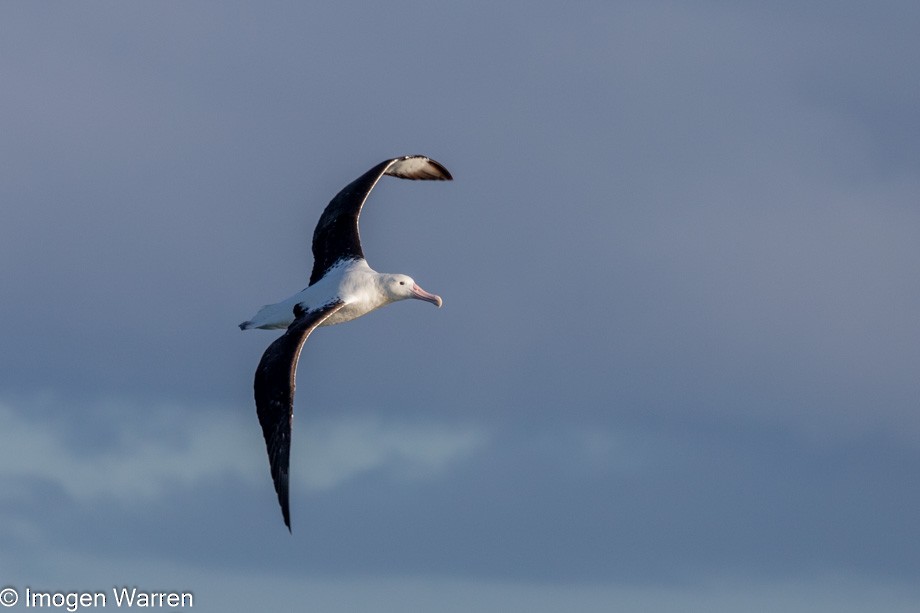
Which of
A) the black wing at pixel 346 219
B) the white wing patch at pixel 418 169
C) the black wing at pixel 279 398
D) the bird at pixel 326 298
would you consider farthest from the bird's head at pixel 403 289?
the white wing patch at pixel 418 169

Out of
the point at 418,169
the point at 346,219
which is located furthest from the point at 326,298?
the point at 418,169

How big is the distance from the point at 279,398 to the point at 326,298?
3277mm

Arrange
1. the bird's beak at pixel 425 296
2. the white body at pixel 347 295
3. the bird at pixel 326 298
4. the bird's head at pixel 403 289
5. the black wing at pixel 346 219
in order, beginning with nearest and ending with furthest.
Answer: the bird at pixel 326 298 → the white body at pixel 347 295 → the bird's head at pixel 403 289 → the bird's beak at pixel 425 296 → the black wing at pixel 346 219

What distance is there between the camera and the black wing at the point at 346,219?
3086cm

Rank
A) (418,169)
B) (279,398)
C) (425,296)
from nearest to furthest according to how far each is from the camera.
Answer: (279,398), (425,296), (418,169)

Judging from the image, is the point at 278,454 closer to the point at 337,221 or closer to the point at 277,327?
the point at 277,327

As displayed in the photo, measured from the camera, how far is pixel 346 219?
3128 cm

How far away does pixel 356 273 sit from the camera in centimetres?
2959

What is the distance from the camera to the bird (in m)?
25.7

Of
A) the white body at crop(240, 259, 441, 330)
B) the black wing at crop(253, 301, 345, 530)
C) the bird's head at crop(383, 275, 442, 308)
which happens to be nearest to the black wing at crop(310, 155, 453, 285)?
the white body at crop(240, 259, 441, 330)

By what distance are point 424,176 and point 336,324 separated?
4.95 meters

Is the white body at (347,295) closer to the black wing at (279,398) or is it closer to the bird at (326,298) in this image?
the bird at (326,298)

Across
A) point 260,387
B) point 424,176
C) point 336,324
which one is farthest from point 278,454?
point 424,176

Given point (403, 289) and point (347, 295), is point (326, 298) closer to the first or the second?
point (347, 295)
